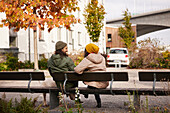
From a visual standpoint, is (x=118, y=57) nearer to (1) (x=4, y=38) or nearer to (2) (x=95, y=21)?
(2) (x=95, y=21)

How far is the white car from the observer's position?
2520 centimetres

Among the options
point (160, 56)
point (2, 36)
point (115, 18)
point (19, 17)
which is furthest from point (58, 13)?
point (115, 18)

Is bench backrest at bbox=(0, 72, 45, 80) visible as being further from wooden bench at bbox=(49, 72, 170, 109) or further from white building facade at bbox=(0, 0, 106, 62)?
white building facade at bbox=(0, 0, 106, 62)

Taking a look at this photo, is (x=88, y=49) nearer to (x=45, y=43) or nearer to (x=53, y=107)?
(x=53, y=107)

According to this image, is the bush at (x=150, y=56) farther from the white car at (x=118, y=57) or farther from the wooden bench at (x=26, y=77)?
the wooden bench at (x=26, y=77)

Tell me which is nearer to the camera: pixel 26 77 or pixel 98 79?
pixel 98 79

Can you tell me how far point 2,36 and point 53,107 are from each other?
15.8m

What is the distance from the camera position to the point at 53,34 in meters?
30.6

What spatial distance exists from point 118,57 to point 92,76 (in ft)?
60.8

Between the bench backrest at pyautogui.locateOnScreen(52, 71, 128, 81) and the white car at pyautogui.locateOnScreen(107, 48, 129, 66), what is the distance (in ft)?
59.4

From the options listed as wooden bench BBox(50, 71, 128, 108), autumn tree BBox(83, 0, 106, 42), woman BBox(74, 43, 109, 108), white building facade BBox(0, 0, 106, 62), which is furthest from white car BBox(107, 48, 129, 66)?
wooden bench BBox(50, 71, 128, 108)

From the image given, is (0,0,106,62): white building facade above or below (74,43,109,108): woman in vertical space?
above

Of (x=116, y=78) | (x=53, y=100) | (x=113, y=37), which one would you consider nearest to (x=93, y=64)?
(x=116, y=78)

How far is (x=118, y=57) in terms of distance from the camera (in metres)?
25.3
